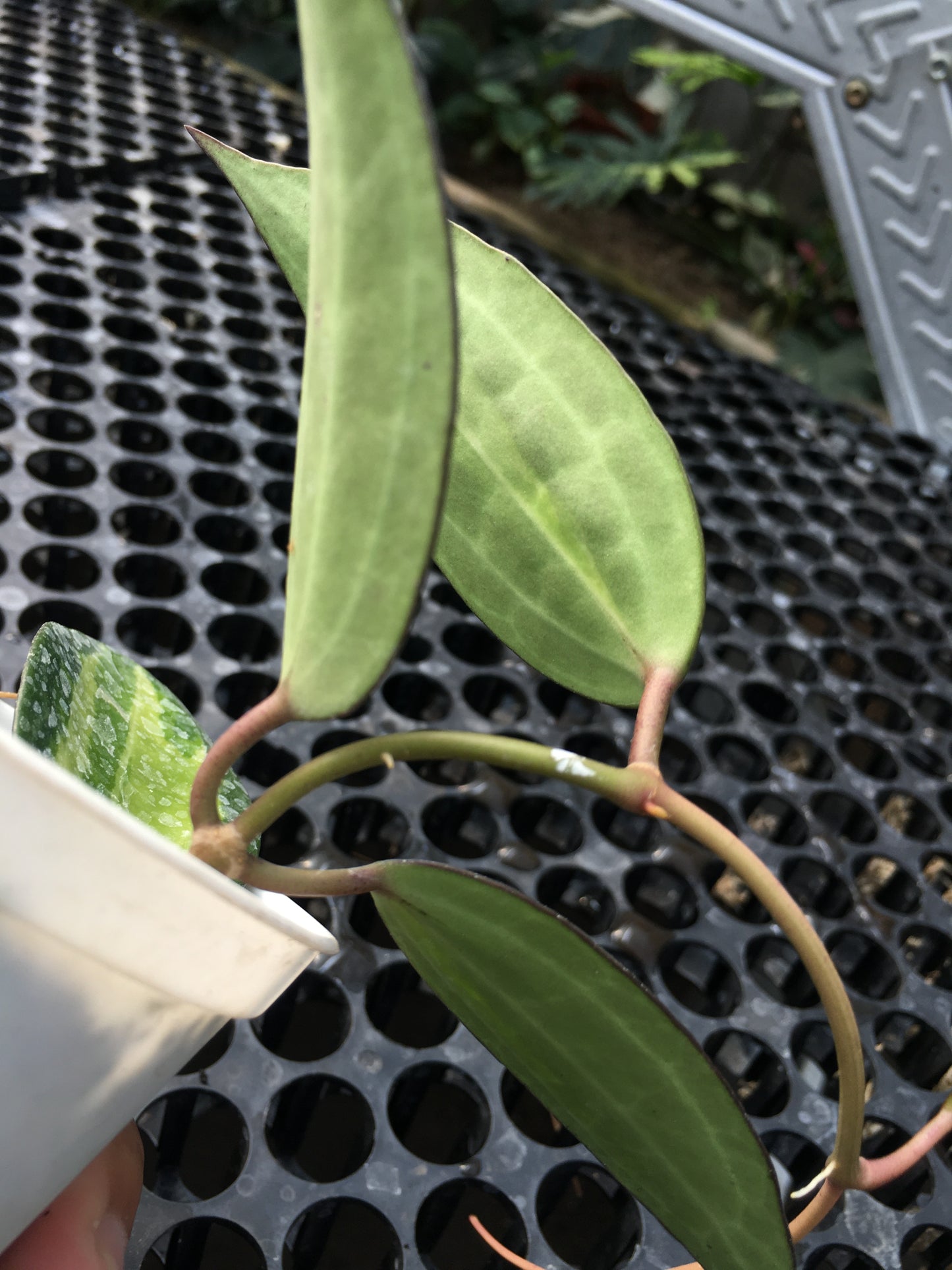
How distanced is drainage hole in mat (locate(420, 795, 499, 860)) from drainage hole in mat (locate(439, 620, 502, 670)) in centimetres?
9

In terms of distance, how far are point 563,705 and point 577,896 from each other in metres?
0.10

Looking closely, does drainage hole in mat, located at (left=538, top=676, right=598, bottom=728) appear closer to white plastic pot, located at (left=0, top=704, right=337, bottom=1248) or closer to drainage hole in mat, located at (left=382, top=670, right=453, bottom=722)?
drainage hole in mat, located at (left=382, top=670, right=453, bottom=722)

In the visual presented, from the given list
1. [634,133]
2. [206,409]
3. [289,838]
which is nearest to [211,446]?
[206,409]

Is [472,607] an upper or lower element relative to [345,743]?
upper

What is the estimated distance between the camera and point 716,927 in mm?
382

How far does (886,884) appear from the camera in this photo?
430 millimetres

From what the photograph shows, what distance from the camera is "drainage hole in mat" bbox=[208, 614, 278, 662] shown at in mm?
426

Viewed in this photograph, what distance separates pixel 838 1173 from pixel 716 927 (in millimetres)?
192

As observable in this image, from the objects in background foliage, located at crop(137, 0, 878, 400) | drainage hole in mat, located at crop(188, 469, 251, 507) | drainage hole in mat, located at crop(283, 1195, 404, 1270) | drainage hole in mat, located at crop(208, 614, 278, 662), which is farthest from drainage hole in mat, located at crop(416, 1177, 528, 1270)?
background foliage, located at crop(137, 0, 878, 400)

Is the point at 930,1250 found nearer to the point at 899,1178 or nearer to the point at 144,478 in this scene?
the point at 899,1178

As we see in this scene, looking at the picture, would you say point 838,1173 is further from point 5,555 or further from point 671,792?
point 5,555

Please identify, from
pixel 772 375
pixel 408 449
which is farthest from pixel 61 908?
pixel 772 375

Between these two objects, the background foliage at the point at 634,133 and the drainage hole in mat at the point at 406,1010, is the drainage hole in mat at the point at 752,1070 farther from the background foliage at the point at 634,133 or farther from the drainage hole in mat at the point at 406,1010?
the background foliage at the point at 634,133

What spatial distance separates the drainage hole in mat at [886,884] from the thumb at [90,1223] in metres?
0.31
